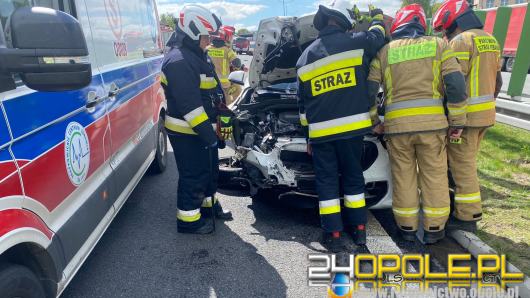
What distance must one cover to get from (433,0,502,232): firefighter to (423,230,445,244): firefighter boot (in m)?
0.26

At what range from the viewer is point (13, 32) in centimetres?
149

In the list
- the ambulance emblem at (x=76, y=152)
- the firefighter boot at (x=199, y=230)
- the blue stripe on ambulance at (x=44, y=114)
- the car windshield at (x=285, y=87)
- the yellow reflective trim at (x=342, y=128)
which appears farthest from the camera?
the car windshield at (x=285, y=87)

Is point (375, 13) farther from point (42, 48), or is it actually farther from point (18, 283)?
point (18, 283)

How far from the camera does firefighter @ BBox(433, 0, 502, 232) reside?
3299 millimetres

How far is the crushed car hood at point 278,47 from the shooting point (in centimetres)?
422

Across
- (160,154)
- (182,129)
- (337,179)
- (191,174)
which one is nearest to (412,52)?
(337,179)

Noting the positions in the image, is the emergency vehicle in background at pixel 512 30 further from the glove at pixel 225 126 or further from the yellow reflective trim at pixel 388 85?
the glove at pixel 225 126

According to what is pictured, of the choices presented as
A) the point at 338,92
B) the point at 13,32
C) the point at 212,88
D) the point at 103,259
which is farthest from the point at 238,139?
the point at 13,32

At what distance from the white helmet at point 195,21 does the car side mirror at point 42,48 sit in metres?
1.64

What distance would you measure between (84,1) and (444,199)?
3.11 m

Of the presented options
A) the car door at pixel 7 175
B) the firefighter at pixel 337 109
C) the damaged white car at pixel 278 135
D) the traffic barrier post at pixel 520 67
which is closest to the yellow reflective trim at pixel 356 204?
the firefighter at pixel 337 109

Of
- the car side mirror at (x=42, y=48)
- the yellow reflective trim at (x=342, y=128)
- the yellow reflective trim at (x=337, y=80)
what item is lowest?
the yellow reflective trim at (x=342, y=128)

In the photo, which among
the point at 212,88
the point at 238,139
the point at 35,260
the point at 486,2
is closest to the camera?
the point at 35,260

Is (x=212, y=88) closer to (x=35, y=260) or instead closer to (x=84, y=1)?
(x=84, y=1)
